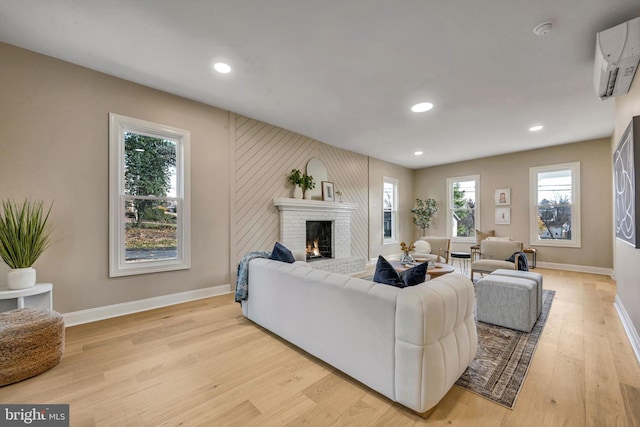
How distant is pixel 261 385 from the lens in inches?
71.4

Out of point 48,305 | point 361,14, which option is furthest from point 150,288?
point 361,14

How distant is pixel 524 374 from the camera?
1.94 metres

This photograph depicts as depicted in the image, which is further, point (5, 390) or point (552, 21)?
point (552, 21)

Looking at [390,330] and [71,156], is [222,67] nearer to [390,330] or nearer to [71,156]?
[71,156]

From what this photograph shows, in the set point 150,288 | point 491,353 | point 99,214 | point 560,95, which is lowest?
point 491,353

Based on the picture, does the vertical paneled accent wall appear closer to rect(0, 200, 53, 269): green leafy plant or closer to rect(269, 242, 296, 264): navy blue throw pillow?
rect(269, 242, 296, 264): navy blue throw pillow

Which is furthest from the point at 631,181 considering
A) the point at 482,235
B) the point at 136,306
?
the point at 136,306

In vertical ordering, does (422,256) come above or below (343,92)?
below

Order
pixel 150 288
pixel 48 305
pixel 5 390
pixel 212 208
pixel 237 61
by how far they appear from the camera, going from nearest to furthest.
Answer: pixel 5 390 → pixel 48 305 → pixel 237 61 → pixel 150 288 → pixel 212 208

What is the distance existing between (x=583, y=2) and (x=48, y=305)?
5.06m

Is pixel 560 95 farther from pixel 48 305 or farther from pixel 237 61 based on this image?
pixel 48 305

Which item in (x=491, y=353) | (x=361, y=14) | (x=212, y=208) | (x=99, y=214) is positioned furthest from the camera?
(x=212, y=208)

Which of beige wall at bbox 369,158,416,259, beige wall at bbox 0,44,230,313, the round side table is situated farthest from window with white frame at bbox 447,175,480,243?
beige wall at bbox 0,44,230,313

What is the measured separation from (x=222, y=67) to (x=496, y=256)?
16.4ft
